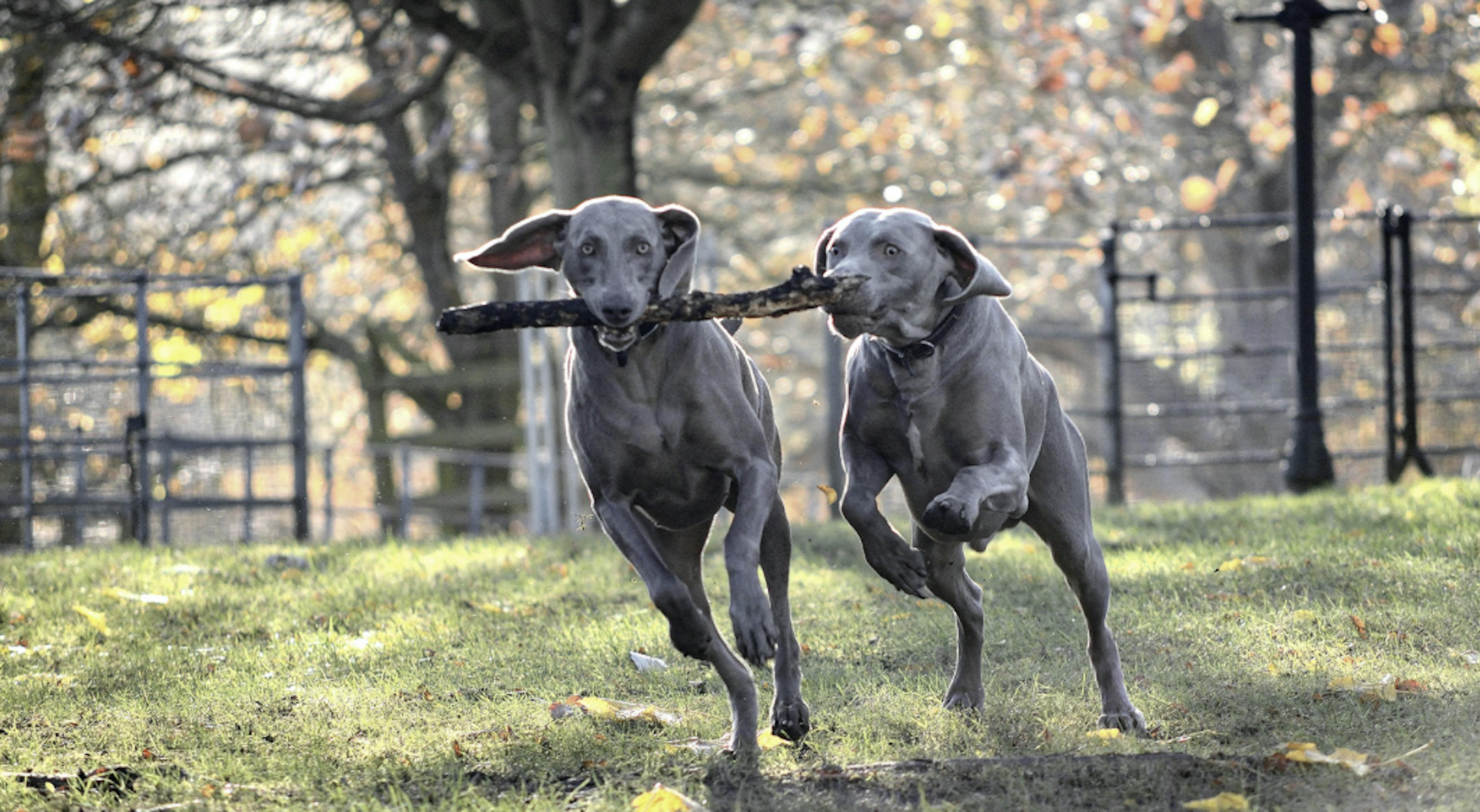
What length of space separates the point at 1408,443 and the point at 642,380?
9255 mm

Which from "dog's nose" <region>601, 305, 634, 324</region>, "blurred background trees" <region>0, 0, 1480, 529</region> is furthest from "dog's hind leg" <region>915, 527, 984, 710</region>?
"blurred background trees" <region>0, 0, 1480, 529</region>

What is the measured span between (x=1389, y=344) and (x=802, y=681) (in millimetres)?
8251

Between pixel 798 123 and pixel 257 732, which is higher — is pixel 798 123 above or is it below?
above

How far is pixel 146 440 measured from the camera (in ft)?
37.1

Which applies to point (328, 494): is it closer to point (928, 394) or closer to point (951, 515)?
point (928, 394)

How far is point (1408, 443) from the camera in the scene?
12.4 metres

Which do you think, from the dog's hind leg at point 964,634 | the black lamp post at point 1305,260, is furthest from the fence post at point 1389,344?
the dog's hind leg at point 964,634

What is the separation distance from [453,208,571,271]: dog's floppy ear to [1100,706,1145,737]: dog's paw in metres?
2.21

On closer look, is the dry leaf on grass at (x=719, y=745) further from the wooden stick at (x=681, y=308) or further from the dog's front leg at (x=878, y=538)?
the wooden stick at (x=681, y=308)

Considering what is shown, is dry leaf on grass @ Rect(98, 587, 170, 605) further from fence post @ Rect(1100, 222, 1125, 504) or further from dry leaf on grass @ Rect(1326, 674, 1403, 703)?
fence post @ Rect(1100, 222, 1125, 504)

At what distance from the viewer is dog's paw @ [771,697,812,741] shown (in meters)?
4.86

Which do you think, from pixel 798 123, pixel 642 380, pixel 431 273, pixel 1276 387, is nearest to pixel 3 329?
pixel 431 273

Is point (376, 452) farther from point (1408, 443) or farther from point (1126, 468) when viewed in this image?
point (1408, 443)

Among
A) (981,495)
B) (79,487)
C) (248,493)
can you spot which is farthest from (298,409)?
(981,495)
